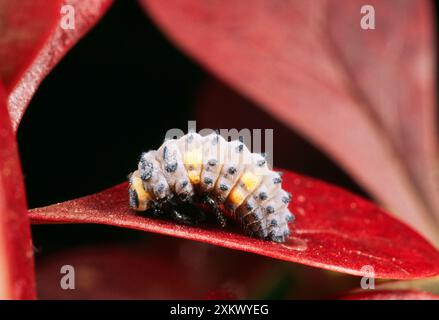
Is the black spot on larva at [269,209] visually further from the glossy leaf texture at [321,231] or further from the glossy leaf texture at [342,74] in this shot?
the glossy leaf texture at [342,74]

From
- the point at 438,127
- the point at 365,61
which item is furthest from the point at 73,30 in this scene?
the point at 438,127

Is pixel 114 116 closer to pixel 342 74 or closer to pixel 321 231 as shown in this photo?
pixel 342 74

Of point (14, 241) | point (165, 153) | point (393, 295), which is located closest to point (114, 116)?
point (165, 153)

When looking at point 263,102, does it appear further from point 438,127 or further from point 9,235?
point 9,235

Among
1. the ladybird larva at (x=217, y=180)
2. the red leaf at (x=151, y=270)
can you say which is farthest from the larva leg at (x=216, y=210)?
the red leaf at (x=151, y=270)

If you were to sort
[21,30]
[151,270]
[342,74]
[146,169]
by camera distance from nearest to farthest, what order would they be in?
[21,30] < [146,169] < [151,270] < [342,74]

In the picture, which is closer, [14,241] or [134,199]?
[14,241]
